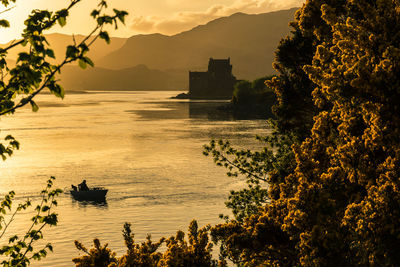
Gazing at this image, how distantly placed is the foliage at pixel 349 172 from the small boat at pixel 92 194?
47107mm

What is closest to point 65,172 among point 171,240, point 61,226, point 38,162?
point 38,162

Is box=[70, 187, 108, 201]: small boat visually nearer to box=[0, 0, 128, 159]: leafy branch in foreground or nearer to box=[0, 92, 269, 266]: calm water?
box=[0, 92, 269, 266]: calm water

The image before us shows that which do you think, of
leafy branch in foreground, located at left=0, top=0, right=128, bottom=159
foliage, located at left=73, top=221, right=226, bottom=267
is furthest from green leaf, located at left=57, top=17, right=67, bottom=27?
foliage, located at left=73, top=221, right=226, bottom=267

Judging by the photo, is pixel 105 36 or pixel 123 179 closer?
pixel 105 36

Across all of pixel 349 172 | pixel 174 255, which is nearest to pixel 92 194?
pixel 174 255

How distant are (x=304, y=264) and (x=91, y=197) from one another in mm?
51168

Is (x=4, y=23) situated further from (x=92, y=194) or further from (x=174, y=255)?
(x=92, y=194)

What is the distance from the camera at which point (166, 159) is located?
8931 centimetres

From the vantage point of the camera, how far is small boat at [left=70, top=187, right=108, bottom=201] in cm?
5958

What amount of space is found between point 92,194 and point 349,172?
50509 millimetres

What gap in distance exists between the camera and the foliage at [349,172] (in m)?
10.9

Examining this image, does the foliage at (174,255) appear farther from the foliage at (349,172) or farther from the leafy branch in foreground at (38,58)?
the leafy branch in foreground at (38,58)

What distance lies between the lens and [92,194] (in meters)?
59.5

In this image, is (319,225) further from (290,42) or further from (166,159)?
(166,159)
